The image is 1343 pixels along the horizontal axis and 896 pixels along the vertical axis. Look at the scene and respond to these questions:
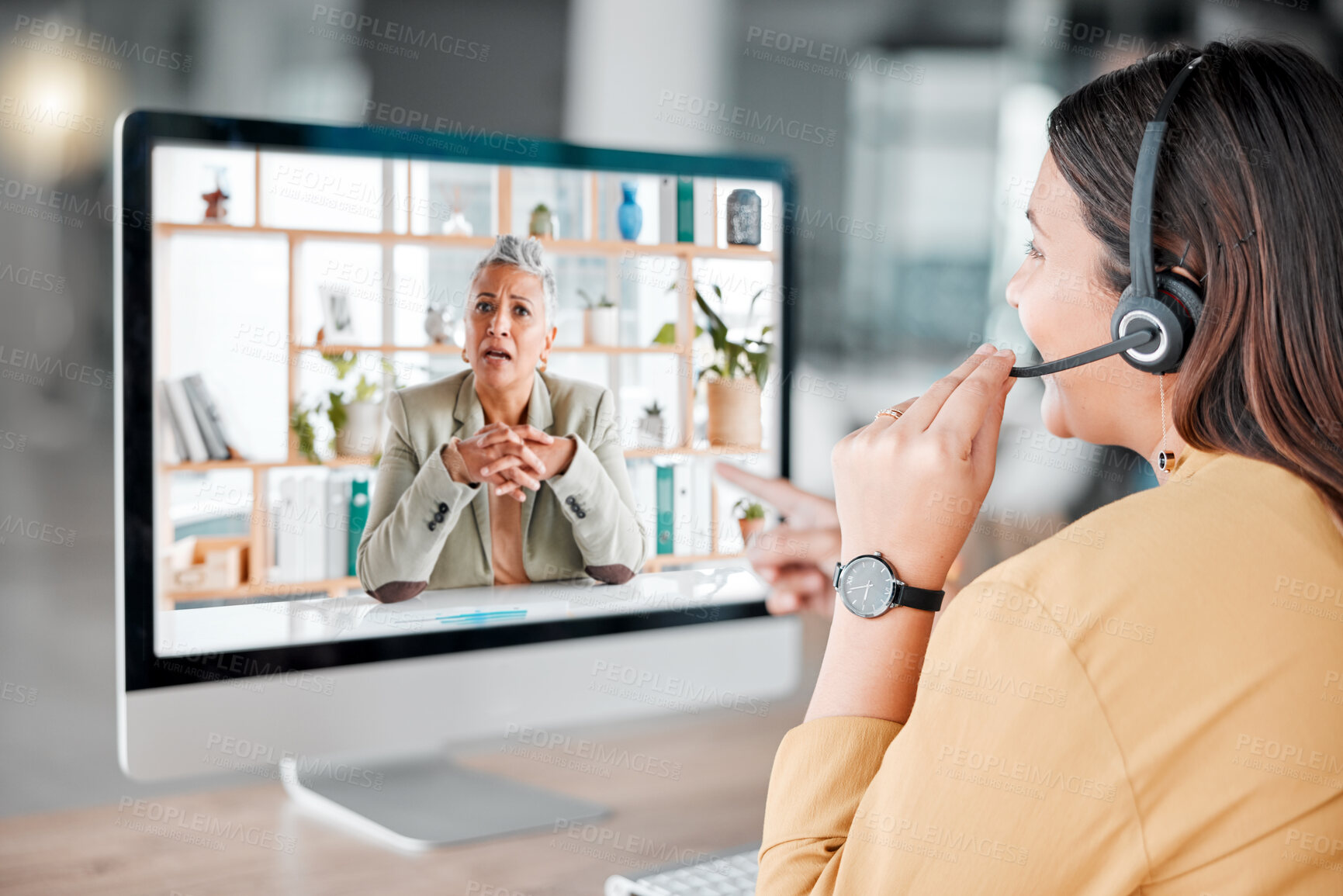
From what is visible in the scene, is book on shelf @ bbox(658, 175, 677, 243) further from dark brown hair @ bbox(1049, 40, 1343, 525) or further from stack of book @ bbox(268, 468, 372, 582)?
dark brown hair @ bbox(1049, 40, 1343, 525)

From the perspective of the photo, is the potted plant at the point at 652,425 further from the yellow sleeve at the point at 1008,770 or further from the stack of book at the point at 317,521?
the yellow sleeve at the point at 1008,770

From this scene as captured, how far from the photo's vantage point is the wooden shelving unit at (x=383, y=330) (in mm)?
975

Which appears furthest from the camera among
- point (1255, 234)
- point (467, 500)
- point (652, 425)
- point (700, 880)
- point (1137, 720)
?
point (652, 425)

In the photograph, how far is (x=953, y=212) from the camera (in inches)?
131

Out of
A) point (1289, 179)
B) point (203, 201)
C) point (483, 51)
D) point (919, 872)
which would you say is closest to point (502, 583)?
point (203, 201)

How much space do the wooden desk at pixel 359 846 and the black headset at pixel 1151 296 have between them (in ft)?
2.01

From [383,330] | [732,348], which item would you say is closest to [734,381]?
[732,348]

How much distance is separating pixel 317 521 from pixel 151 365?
7.7 inches

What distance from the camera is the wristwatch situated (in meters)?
0.72

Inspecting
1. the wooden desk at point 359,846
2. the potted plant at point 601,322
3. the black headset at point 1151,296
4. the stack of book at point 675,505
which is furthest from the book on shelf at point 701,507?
the black headset at point 1151,296

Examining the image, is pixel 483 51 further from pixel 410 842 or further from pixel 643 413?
pixel 410 842

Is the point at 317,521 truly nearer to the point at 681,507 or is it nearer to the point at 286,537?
the point at 286,537

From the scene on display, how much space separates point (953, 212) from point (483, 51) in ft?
4.94

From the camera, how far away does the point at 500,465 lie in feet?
3.47
